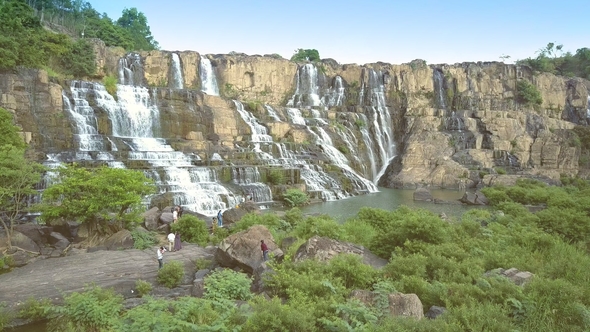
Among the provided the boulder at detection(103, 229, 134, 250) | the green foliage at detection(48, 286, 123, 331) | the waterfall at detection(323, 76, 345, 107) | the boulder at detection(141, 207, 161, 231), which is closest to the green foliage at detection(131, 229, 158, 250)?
Result: the boulder at detection(103, 229, 134, 250)

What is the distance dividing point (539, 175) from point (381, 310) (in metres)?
45.2

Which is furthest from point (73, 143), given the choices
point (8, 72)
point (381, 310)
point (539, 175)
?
point (539, 175)

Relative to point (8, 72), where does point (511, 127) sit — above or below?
below

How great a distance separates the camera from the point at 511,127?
53.4 metres

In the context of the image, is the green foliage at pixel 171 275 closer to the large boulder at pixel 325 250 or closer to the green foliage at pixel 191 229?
the large boulder at pixel 325 250

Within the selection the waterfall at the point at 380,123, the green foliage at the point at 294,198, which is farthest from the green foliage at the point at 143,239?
the waterfall at the point at 380,123

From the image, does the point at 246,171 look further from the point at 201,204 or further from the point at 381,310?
the point at 381,310

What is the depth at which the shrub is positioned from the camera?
12.6 metres

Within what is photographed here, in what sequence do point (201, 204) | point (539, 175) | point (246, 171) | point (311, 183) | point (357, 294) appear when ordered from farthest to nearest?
point (539, 175), point (311, 183), point (246, 171), point (201, 204), point (357, 294)

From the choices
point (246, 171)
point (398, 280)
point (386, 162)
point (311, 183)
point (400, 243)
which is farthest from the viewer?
point (386, 162)

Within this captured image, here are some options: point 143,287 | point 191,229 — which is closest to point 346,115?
point 191,229

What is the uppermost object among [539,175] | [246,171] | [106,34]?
[106,34]

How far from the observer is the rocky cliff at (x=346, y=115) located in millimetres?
36000

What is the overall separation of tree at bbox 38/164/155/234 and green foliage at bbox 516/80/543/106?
199 feet
